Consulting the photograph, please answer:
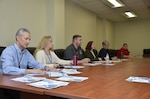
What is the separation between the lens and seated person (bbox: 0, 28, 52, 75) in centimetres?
182

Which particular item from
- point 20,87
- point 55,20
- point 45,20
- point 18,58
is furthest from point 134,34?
point 20,87

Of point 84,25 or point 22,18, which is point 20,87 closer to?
point 22,18

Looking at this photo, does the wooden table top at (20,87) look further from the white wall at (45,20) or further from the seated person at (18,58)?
the white wall at (45,20)

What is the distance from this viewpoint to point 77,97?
1.08 metres

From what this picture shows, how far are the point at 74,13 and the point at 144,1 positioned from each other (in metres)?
2.10

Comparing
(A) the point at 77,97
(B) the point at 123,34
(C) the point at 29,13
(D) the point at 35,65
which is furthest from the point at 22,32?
(B) the point at 123,34

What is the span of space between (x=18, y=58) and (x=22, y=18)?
1784mm

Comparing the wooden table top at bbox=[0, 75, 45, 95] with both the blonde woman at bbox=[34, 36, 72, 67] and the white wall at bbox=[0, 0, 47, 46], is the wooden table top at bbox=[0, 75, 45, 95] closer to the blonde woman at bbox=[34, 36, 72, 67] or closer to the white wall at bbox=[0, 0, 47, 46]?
the blonde woman at bbox=[34, 36, 72, 67]

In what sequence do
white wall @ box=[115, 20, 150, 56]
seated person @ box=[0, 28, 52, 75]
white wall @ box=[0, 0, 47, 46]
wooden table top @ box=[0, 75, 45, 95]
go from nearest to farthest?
1. wooden table top @ box=[0, 75, 45, 95]
2. seated person @ box=[0, 28, 52, 75]
3. white wall @ box=[0, 0, 47, 46]
4. white wall @ box=[115, 20, 150, 56]

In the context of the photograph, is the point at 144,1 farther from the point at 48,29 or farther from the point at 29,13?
the point at 29,13

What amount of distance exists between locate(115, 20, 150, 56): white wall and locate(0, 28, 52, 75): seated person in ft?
23.7

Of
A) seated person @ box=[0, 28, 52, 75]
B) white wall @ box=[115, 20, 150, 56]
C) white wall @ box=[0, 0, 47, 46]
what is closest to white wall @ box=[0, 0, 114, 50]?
white wall @ box=[0, 0, 47, 46]

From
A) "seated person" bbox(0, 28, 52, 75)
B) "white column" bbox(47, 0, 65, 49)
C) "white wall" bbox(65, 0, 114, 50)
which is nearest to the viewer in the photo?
"seated person" bbox(0, 28, 52, 75)

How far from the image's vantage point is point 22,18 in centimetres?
362
